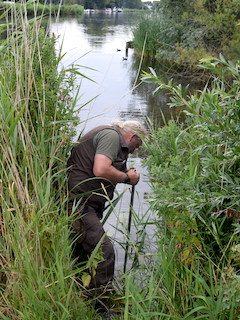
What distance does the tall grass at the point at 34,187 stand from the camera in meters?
2.95

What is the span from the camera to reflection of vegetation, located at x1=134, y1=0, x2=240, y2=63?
1523cm

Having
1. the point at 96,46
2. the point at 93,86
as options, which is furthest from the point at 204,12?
the point at 96,46

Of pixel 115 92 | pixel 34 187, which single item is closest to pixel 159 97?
pixel 115 92

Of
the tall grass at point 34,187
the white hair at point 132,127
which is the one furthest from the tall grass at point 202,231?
the white hair at point 132,127

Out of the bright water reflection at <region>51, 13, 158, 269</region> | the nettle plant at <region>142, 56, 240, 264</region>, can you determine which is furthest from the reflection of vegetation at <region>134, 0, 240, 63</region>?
the nettle plant at <region>142, 56, 240, 264</region>

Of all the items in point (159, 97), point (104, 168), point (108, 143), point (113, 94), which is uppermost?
point (108, 143)

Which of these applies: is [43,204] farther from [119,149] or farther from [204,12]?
[204,12]

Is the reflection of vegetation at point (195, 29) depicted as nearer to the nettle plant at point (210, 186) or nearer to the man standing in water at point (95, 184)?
the man standing in water at point (95, 184)

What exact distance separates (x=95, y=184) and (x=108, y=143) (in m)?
0.33

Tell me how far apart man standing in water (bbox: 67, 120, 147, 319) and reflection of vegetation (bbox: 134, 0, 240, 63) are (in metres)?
7.83

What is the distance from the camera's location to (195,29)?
18.0 meters

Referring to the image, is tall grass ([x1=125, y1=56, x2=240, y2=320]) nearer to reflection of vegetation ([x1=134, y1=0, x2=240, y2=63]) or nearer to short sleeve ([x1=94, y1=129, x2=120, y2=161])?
short sleeve ([x1=94, y1=129, x2=120, y2=161])

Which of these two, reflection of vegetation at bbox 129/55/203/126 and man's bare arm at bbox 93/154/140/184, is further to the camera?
reflection of vegetation at bbox 129/55/203/126

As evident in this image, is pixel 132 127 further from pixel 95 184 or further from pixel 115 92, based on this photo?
pixel 115 92
